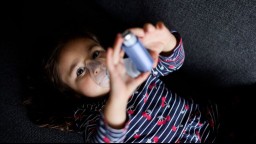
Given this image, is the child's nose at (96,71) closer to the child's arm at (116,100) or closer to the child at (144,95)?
the child at (144,95)

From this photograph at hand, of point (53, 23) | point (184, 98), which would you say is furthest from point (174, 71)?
point (53, 23)

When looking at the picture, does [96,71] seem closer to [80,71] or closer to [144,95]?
[80,71]

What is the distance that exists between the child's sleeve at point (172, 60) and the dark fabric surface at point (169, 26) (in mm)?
63

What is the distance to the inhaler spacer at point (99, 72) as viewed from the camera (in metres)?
0.93

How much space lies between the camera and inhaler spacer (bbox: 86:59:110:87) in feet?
3.04

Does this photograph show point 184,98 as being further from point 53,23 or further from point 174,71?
point 53,23

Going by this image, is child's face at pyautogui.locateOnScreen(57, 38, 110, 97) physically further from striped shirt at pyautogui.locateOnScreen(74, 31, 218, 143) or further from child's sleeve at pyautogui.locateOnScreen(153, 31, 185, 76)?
child's sleeve at pyautogui.locateOnScreen(153, 31, 185, 76)

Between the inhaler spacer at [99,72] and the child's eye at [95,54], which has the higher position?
the child's eye at [95,54]

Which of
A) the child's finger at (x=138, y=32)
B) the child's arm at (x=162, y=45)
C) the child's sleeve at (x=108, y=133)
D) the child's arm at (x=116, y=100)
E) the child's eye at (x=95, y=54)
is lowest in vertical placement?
the child's sleeve at (x=108, y=133)

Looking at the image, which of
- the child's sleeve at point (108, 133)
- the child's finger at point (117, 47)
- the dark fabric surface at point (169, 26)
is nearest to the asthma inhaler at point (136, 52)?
the child's finger at point (117, 47)

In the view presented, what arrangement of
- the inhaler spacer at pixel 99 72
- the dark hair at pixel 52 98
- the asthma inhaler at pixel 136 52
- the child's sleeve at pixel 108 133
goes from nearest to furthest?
1. the asthma inhaler at pixel 136 52
2. the child's sleeve at pixel 108 133
3. the inhaler spacer at pixel 99 72
4. the dark hair at pixel 52 98

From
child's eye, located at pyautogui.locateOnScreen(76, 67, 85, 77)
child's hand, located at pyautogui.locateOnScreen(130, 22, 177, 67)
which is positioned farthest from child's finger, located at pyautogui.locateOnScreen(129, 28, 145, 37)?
child's eye, located at pyautogui.locateOnScreen(76, 67, 85, 77)

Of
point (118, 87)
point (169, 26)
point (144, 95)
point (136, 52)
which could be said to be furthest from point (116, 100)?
point (169, 26)

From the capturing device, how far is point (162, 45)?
37.2 inches
